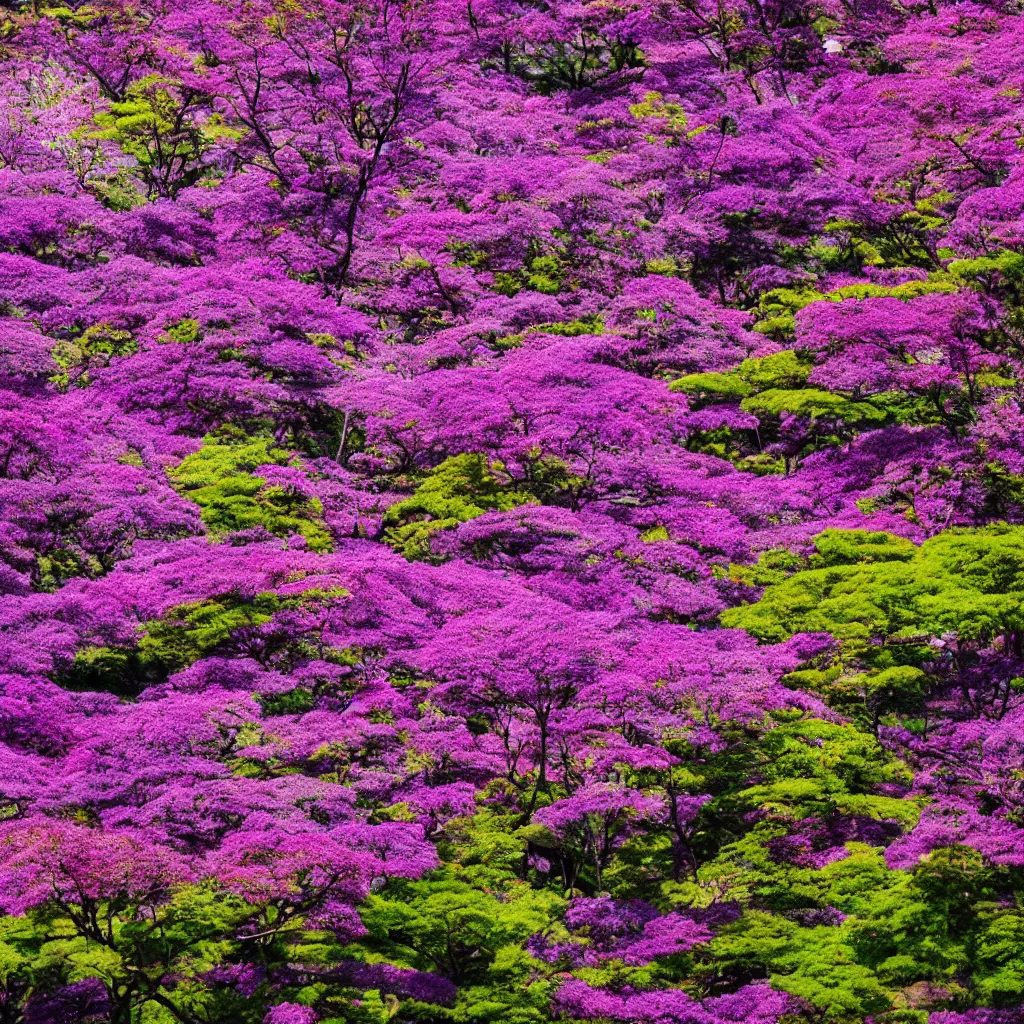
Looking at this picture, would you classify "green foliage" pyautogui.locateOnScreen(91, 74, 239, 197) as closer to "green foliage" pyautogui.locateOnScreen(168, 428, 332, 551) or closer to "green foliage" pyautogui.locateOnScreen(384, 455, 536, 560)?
"green foliage" pyautogui.locateOnScreen(168, 428, 332, 551)

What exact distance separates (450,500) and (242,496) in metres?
4.22

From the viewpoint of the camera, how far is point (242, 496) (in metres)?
23.7

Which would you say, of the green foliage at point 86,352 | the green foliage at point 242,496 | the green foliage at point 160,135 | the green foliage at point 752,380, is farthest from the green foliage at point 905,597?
A: the green foliage at point 160,135

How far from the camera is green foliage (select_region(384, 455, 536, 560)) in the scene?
949 inches

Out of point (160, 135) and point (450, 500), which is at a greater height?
point (160, 135)

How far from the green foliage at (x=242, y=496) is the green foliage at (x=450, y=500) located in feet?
5.45

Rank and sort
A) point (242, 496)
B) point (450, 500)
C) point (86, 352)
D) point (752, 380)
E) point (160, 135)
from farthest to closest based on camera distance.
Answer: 1. point (160, 135)
2. point (752, 380)
3. point (86, 352)
4. point (450, 500)
5. point (242, 496)

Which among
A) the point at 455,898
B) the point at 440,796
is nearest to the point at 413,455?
the point at 440,796

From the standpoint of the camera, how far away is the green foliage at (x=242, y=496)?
75.9 ft

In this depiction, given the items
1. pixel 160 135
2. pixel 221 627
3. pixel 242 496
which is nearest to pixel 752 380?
pixel 242 496

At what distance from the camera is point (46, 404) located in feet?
83.2

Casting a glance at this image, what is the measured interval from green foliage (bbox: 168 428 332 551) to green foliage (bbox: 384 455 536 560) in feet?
5.45

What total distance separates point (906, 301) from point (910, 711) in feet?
40.8

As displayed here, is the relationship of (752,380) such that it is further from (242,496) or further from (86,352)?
(86,352)
